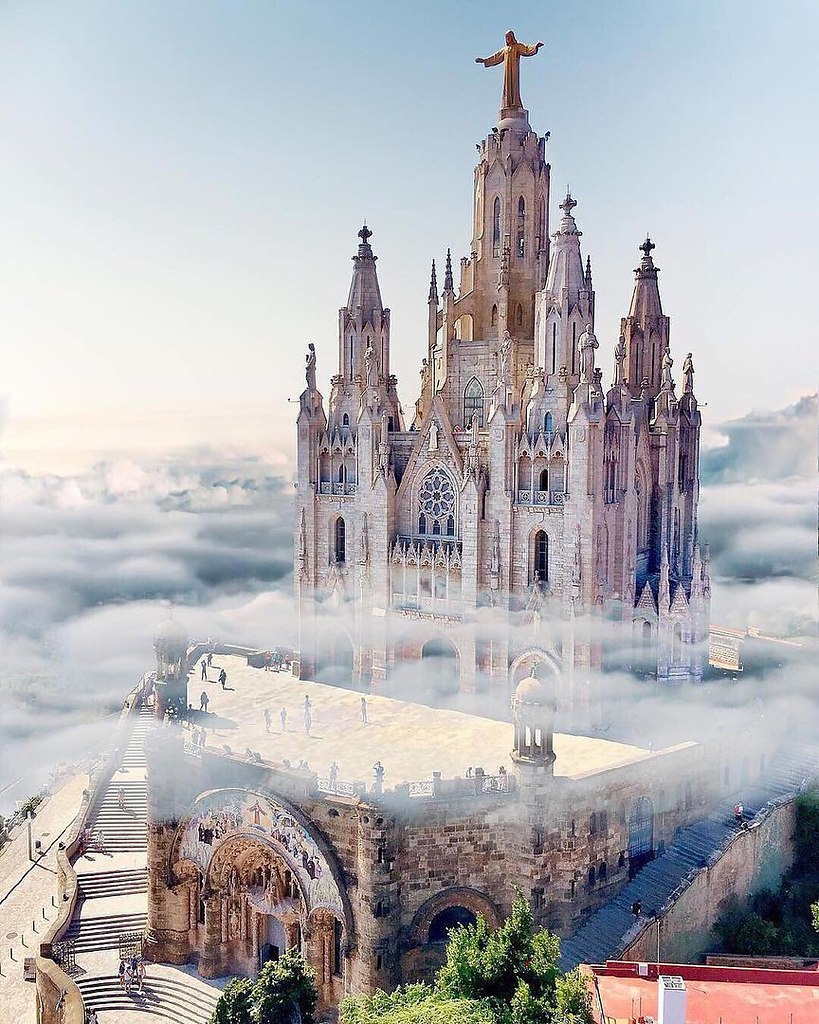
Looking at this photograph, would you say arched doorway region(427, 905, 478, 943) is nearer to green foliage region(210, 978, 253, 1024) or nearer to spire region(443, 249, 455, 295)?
green foliage region(210, 978, 253, 1024)

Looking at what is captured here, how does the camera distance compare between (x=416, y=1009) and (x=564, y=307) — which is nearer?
(x=416, y=1009)

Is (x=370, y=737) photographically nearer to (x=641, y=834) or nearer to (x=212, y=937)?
(x=212, y=937)

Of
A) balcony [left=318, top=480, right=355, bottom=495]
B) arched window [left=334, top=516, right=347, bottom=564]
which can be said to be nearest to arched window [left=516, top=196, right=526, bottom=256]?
balcony [left=318, top=480, right=355, bottom=495]

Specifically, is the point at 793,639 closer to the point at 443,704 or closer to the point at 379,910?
the point at 443,704

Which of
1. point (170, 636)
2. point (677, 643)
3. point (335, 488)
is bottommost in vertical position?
point (677, 643)

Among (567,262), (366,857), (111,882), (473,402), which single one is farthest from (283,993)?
(567,262)

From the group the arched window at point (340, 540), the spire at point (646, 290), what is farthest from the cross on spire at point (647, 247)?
the arched window at point (340, 540)
